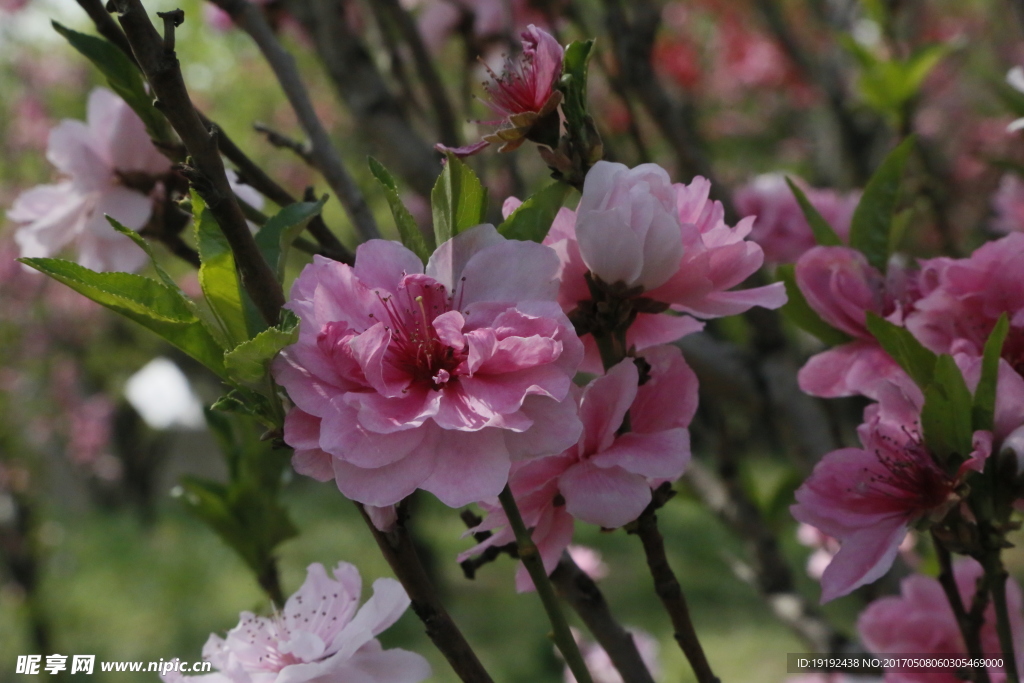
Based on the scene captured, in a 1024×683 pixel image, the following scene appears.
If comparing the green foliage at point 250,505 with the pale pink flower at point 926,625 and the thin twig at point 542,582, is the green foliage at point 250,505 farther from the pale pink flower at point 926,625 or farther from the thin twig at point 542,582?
the pale pink flower at point 926,625

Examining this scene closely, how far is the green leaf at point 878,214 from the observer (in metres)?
0.85

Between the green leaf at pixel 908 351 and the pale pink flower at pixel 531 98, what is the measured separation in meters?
0.27

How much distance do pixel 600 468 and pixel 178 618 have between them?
17.0 feet

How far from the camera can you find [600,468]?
58cm

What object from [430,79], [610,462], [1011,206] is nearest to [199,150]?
[610,462]

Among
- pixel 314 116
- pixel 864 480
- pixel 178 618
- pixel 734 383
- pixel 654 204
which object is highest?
pixel 314 116

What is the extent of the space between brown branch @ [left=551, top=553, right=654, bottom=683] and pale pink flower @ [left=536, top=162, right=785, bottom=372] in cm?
22

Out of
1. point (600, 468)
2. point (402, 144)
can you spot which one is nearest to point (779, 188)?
point (402, 144)

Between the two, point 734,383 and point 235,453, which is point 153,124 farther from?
point 734,383

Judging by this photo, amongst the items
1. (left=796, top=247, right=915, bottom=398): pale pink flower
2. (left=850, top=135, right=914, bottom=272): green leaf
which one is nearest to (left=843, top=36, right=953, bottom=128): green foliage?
(left=850, top=135, right=914, bottom=272): green leaf

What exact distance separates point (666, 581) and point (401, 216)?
12.6 inches

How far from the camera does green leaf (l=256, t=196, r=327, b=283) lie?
611mm

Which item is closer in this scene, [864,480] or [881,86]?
[864,480]

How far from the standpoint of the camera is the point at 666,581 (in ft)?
2.17
